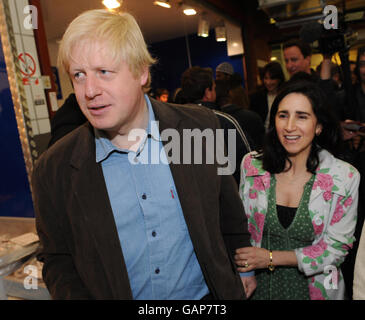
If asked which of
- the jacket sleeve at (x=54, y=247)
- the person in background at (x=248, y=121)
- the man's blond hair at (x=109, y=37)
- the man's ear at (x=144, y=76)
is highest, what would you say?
the man's blond hair at (x=109, y=37)

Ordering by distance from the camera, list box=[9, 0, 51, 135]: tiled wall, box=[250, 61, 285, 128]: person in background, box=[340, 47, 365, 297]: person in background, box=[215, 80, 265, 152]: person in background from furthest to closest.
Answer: box=[250, 61, 285, 128]: person in background, box=[215, 80, 265, 152]: person in background, box=[9, 0, 51, 135]: tiled wall, box=[340, 47, 365, 297]: person in background

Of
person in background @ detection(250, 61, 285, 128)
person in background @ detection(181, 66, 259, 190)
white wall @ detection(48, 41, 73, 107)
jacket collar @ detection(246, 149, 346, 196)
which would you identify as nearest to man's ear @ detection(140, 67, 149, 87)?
white wall @ detection(48, 41, 73, 107)

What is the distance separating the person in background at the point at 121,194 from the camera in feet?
3.01

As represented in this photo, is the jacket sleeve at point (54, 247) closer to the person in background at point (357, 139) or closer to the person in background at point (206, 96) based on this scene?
the person in background at point (357, 139)

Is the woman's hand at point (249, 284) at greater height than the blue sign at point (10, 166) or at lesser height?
lesser

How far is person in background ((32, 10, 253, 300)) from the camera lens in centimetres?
92

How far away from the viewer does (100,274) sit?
0.98m

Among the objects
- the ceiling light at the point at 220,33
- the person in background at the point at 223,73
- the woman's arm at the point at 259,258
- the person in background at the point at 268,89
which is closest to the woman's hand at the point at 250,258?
the woman's arm at the point at 259,258

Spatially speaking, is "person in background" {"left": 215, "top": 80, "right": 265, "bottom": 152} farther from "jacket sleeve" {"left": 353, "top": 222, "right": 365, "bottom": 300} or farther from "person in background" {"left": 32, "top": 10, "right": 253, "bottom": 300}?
"jacket sleeve" {"left": 353, "top": 222, "right": 365, "bottom": 300}

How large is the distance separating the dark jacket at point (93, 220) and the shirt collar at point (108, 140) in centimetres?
2

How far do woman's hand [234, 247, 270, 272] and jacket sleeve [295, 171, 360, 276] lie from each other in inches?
6.4

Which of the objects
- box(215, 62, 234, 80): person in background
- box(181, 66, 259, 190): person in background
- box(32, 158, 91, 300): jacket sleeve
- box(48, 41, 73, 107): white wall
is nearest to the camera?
box(32, 158, 91, 300): jacket sleeve

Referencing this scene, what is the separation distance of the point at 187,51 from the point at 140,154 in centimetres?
564

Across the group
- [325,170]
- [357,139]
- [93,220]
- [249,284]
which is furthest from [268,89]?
[93,220]
